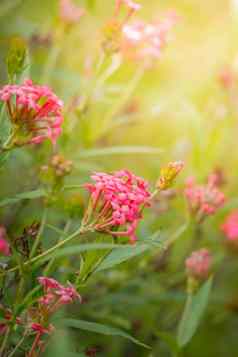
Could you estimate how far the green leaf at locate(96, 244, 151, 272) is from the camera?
1499mm

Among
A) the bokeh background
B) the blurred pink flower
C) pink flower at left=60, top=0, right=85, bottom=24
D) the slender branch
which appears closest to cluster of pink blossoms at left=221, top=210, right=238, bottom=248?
the bokeh background

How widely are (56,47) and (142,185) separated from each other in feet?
4.16

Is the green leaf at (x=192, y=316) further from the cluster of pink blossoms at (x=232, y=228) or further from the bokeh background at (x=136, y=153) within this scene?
the cluster of pink blossoms at (x=232, y=228)

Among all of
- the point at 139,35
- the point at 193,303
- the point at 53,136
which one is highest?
the point at 139,35

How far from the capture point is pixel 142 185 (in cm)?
154

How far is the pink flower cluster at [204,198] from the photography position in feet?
6.73

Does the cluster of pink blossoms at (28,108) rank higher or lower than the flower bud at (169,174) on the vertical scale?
higher

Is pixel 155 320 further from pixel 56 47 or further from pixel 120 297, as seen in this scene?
pixel 56 47

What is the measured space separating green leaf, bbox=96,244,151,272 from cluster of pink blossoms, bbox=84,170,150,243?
34 millimetres

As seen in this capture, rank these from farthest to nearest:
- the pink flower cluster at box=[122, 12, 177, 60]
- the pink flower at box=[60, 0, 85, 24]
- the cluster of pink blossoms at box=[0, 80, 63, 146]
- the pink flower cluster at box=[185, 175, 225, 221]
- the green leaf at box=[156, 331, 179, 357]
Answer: the pink flower at box=[60, 0, 85, 24] → the pink flower cluster at box=[122, 12, 177, 60] → the pink flower cluster at box=[185, 175, 225, 221] → the green leaf at box=[156, 331, 179, 357] → the cluster of pink blossoms at box=[0, 80, 63, 146]

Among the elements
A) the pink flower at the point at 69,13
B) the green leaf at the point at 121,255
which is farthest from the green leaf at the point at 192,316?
the pink flower at the point at 69,13

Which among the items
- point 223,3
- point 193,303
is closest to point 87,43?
point 223,3

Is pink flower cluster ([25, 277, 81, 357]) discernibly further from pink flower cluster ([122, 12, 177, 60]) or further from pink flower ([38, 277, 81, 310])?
pink flower cluster ([122, 12, 177, 60])

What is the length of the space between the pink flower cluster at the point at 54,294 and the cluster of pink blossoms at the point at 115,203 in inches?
6.3
